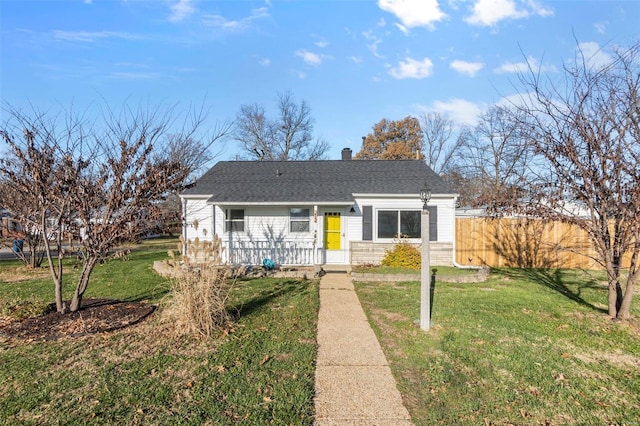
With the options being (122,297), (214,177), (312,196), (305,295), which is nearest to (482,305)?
(305,295)

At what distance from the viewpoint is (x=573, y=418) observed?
10.8 feet

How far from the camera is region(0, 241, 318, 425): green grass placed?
3.22 metres

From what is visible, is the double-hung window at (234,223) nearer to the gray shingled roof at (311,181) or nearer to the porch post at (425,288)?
the gray shingled roof at (311,181)

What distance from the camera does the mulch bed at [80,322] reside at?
523 centimetres

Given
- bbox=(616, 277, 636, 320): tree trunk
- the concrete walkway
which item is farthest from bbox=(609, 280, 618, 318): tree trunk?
the concrete walkway

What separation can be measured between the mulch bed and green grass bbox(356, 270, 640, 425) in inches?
167

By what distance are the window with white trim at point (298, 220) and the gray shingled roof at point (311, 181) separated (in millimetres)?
674

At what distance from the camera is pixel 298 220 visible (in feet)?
42.5

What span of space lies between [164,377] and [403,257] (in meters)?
8.83

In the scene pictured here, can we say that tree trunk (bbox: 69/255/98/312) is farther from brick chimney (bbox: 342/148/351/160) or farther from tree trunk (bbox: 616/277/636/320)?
brick chimney (bbox: 342/148/351/160)

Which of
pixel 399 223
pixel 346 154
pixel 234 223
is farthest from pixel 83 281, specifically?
pixel 346 154

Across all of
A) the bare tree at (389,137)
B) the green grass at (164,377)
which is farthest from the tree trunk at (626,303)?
the bare tree at (389,137)

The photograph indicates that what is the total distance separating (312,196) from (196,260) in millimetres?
7084

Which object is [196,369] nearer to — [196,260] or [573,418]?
[196,260]
